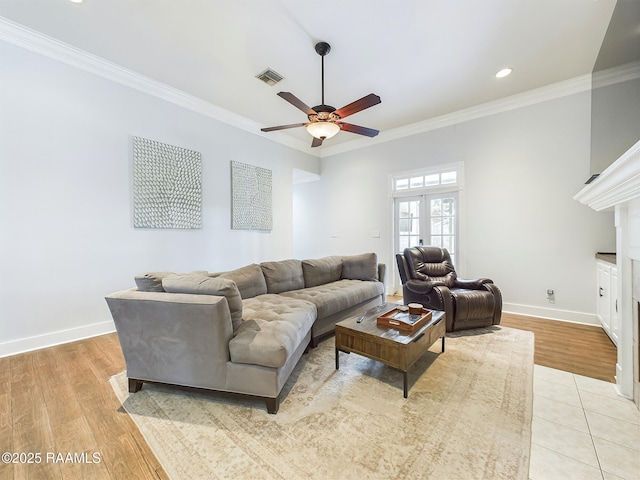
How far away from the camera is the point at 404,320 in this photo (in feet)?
6.95

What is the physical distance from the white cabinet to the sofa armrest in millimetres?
3521

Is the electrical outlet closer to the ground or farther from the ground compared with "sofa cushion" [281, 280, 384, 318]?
closer to the ground

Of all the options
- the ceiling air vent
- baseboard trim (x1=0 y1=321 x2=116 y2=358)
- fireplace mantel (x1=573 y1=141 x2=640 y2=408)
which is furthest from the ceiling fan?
baseboard trim (x1=0 y1=321 x2=116 y2=358)

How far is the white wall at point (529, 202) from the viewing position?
333cm

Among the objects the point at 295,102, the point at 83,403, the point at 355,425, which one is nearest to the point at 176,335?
the point at 83,403

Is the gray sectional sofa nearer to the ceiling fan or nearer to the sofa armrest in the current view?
the sofa armrest

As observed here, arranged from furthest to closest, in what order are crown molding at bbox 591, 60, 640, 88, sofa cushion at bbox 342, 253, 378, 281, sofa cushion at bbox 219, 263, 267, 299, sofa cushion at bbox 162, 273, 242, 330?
sofa cushion at bbox 342, 253, 378, 281
crown molding at bbox 591, 60, 640, 88
sofa cushion at bbox 219, 263, 267, 299
sofa cushion at bbox 162, 273, 242, 330

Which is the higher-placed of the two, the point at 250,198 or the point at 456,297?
the point at 250,198

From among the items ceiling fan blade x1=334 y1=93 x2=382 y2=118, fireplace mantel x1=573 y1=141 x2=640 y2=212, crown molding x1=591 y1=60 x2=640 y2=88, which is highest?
crown molding x1=591 y1=60 x2=640 y2=88

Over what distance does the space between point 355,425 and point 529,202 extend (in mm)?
3844

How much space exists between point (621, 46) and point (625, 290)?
2.70 m

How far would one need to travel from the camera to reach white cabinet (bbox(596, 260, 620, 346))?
2555 mm

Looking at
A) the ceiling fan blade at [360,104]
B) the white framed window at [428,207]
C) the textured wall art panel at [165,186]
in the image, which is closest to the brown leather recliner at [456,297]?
the white framed window at [428,207]

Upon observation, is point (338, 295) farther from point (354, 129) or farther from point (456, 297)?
point (354, 129)
